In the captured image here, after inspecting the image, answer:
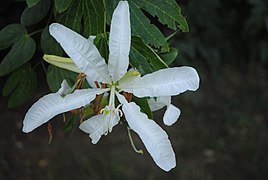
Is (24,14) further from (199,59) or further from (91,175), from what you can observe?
(199,59)

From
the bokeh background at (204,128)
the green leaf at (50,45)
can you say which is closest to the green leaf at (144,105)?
the green leaf at (50,45)

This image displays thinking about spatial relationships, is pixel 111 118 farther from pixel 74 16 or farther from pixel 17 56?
pixel 17 56

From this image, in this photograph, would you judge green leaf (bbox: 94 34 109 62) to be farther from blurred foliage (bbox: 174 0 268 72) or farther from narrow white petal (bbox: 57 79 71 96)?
blurred foliage (bbox: 174 0 268 72)

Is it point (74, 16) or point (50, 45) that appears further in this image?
point (50, 45)

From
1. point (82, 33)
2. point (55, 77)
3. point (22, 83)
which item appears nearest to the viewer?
point (82, 33)

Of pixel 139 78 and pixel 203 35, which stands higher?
pixel 139 78

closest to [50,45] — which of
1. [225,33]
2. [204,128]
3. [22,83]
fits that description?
[22,83]

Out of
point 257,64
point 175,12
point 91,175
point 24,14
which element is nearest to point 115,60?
point 175,12
